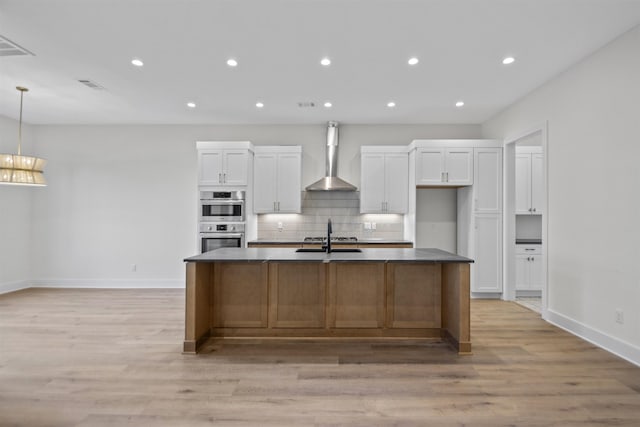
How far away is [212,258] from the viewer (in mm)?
3199

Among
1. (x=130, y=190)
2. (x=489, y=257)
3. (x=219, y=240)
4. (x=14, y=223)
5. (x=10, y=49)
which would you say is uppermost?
(x=10, y=49)

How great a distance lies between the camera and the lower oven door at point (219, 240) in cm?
560

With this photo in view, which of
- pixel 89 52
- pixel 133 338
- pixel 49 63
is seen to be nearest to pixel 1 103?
pixel 49 63

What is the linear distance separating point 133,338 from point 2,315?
2261 mm

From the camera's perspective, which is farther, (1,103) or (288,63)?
(1,103)

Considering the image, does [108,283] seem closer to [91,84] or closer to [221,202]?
[221,202]

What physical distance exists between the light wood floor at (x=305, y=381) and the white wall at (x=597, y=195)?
38 centimetres

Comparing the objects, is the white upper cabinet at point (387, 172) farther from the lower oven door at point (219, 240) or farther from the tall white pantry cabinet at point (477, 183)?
the lower oven door at point (219, 240)

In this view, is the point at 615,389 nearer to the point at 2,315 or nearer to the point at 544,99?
the point at 544,99

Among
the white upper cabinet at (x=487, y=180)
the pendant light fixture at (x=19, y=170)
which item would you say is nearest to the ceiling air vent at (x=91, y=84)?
the pendant light fixture at (x=19, y=170)

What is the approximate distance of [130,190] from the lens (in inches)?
250

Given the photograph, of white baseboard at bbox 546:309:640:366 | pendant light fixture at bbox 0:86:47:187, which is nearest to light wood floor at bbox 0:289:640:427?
white baseboard at bbox 546:309:640:366

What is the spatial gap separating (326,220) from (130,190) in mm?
3647

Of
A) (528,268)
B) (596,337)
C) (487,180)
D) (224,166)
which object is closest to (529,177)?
(487,180)
